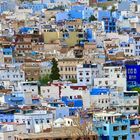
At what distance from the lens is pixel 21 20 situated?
210ft

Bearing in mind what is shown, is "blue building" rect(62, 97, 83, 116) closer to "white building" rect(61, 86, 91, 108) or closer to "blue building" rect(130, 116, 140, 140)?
"white building" rect(61, 86, 91, 108)

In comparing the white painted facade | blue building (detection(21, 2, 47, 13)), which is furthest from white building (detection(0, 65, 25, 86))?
blue building (detection(21, 2, 47, 13))

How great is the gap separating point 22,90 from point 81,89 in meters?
1.88

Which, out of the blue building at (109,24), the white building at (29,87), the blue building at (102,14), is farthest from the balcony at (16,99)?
the blue building at (102,14)

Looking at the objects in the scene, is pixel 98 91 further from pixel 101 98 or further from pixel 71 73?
pixel 71 73

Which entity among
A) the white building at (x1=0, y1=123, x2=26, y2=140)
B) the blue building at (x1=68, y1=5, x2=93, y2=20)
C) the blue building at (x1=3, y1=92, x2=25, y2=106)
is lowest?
the blue building at (x1=68, y1=5, x2=93, y2=20)

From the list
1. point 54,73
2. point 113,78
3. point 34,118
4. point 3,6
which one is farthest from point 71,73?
point 3,6

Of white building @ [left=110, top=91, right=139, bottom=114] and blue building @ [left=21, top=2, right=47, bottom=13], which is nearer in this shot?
white building @ [left=110, top=91, right=139, bottom=114]

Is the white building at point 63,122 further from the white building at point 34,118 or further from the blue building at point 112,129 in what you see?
the blue building at point 112,129

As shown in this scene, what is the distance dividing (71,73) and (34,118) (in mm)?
14322

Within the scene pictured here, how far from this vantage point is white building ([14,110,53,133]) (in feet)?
96.3

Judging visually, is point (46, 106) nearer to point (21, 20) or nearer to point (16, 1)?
point (21, 20)

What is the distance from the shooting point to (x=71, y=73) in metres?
44.2

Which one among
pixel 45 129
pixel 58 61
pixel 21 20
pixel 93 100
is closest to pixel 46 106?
pixel 93 100
